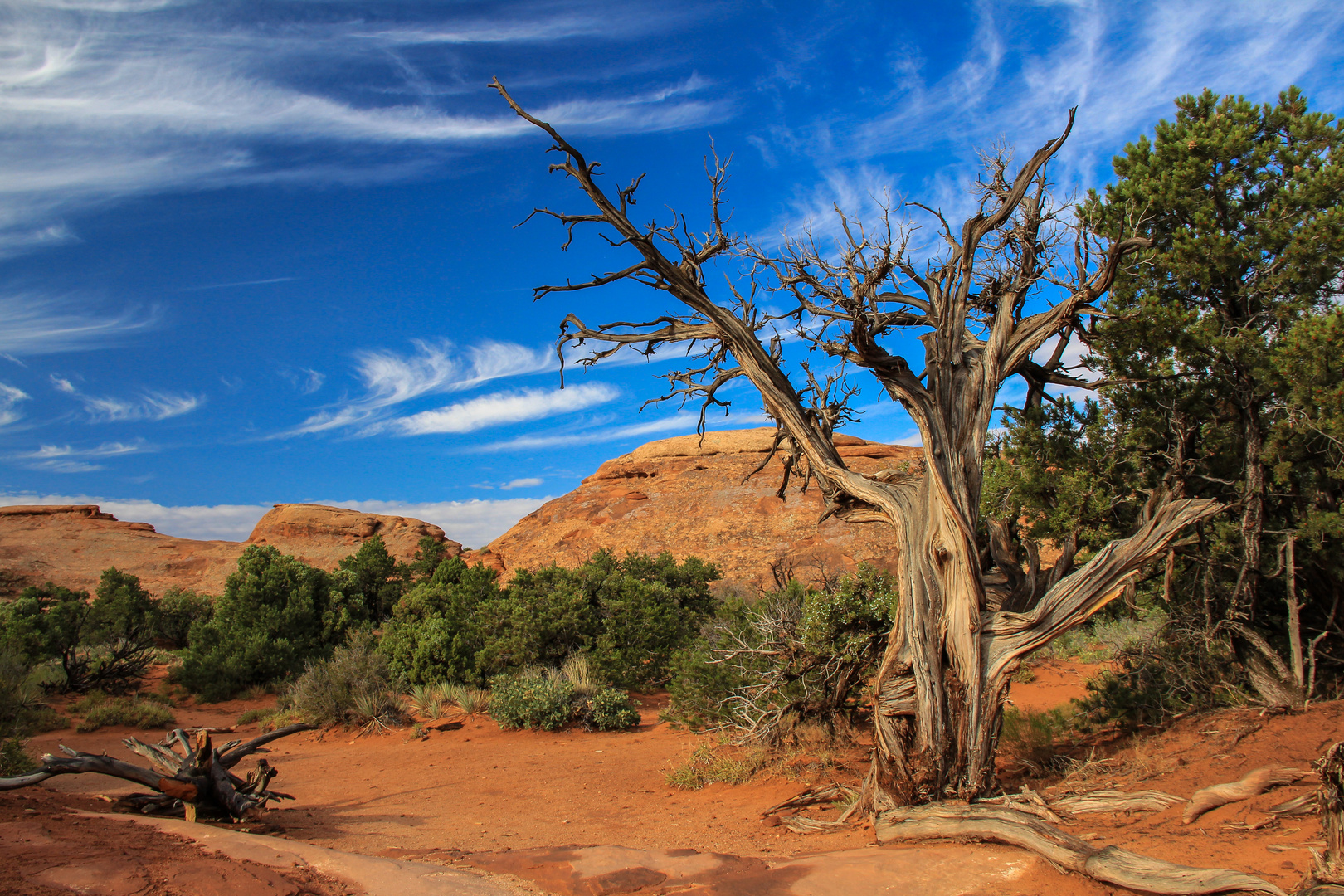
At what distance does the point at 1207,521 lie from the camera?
8312mm

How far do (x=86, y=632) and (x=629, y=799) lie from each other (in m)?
19.9

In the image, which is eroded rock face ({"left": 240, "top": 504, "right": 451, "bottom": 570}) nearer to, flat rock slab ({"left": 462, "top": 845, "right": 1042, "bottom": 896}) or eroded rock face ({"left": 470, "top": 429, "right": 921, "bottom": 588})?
eroded rock face ({"left": 470, "top": 429, "right": 921, "bottom": 588})

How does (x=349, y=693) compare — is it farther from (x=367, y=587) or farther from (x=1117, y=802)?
(x=1117, y=802)

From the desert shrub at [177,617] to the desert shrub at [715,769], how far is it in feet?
72.3

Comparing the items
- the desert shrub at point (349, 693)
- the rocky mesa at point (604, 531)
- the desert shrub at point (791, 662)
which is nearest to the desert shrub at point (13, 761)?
the desert shrub at point (349, 693)

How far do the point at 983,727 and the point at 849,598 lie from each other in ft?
6.54

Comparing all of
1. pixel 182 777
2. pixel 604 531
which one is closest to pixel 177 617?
pixel 604 531

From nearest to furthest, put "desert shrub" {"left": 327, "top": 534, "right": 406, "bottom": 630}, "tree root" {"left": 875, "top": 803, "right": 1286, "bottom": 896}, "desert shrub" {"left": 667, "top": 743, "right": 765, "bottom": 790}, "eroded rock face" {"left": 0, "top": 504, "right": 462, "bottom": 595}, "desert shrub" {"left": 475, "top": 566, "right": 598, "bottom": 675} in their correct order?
"tree root" {"left": 875, "top": 803, "right": 1286, "bottom": 896}, "desert shrub" {"left": 667, "top": 743, "right": 765, "bottom": 790}, "desert shrub" {"left": 475, "top": 566, "right": 598, "bottom": 675}, "desert shrub" {"left": 327, "top": 534, "right": 406, "bottom": 630}, "eroded rock face" {"left": 0, "top": 504, "right": 462, "bottom": 595}

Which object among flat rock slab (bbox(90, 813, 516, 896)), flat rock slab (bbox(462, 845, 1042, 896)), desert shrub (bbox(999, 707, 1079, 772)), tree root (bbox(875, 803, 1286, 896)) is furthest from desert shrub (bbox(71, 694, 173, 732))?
desert shrub (bbox(999, 707, 1079, 772))

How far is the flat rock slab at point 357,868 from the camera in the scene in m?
4.23

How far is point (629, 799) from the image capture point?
8.34m

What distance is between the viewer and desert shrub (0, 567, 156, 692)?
54.9 ft

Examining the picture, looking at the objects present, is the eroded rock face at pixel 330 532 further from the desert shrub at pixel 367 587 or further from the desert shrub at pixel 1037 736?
the desert shrub at pixel 1037 736

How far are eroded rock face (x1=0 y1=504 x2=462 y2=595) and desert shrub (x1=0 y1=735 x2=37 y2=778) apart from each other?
105 feet
